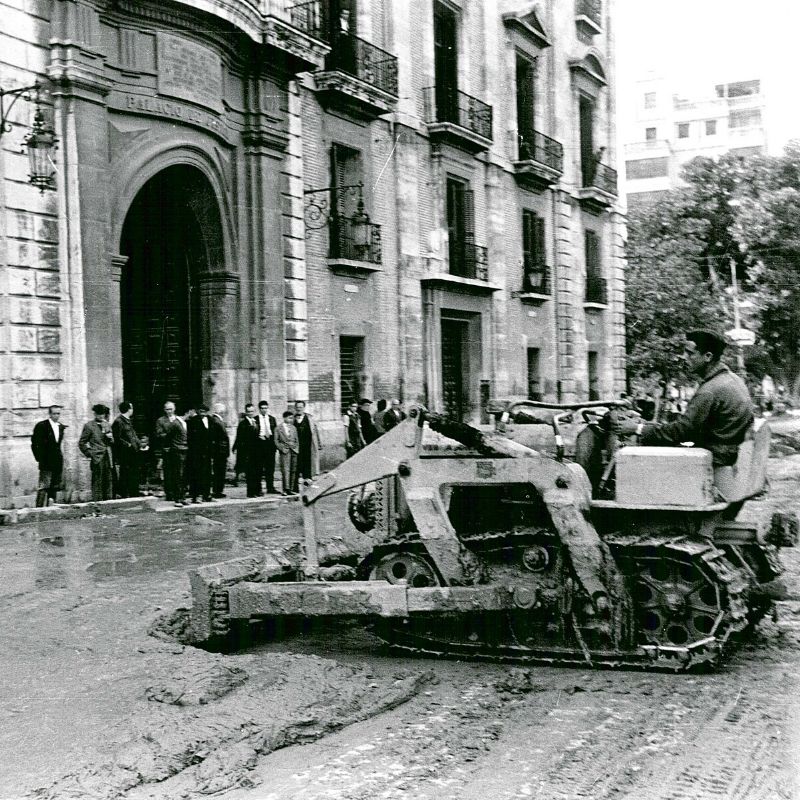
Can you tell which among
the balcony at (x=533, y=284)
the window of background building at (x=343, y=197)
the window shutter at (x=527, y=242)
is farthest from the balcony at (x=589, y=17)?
the window of background building at (x=343, y=197)

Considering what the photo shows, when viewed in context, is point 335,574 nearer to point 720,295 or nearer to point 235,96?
point 235,96

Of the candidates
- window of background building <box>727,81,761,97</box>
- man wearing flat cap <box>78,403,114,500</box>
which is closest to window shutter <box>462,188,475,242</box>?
man wearing flat cap <box>78,403,114,500</box>

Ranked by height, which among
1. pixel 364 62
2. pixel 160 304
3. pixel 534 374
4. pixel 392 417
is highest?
pixel 364 62

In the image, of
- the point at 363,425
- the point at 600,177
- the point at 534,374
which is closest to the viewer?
the point at 363,425

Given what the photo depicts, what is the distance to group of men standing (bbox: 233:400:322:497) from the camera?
15211mm

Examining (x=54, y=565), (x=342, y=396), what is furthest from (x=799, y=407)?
(x=54, y=565)

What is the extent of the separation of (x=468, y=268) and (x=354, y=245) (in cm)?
495

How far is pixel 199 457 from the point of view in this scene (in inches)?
564

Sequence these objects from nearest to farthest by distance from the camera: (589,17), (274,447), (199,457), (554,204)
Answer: (199,457)
(274,447)
(554,204)
(589,17)

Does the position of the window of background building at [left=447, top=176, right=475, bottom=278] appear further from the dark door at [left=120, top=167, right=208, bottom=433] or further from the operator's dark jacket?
the operator's dark jacket

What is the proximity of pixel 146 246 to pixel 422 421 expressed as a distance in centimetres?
1190

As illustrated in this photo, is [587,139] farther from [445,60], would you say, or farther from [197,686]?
[197,686]

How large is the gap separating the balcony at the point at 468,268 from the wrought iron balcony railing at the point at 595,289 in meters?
6.70

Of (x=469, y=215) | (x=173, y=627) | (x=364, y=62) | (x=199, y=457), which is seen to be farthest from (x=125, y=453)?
(x=469, y=215)
